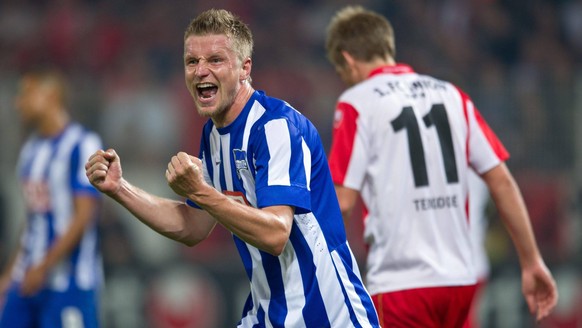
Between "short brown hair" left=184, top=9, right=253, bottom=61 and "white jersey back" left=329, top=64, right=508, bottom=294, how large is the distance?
4.05ft

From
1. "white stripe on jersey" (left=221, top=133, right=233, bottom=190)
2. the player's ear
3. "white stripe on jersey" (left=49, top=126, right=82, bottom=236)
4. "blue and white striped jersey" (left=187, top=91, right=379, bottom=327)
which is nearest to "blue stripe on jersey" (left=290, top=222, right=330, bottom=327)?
"blue and white striped jersey" (left=187, top=91, right=379, bottom=327)

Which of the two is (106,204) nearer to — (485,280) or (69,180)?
(69,180)

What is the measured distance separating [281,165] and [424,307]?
1597mm

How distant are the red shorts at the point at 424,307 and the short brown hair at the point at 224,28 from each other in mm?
1667

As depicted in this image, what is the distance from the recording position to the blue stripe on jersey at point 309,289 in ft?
12.3

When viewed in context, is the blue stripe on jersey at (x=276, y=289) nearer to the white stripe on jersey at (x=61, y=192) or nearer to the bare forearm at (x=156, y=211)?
the bare forearm at (x=156, y=211)

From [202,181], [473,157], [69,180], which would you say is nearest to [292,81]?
[69,180]

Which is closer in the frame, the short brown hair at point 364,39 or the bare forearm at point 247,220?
the bare forearm at point 247,220

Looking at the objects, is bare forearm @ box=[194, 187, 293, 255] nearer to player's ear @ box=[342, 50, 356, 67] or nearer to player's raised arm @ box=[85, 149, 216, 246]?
player's raised arm @ box=[85, 149, 216, 246]

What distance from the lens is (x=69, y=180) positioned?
22.1 feet

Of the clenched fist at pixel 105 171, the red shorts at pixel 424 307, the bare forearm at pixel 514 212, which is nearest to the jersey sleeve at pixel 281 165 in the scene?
the clenched fist at pixel 105 171

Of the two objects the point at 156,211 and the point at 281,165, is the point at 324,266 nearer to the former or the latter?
the point at 281,165

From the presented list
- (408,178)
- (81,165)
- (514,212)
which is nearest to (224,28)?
(408,178)

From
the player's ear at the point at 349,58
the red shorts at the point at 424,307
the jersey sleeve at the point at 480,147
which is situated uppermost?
the player's ear at the point at 349,58
